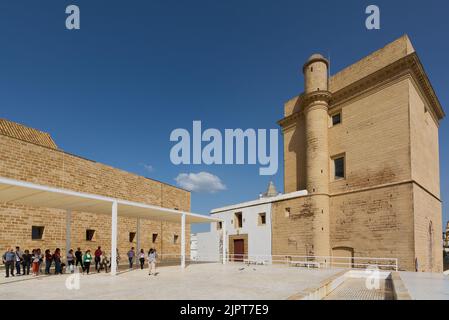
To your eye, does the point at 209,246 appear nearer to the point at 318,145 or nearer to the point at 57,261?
the point at 318,145

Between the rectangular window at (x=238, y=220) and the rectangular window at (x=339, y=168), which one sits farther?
the rectangular window at (x=238, y=220)

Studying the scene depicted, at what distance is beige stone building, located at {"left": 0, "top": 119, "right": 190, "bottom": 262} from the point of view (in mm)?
15773

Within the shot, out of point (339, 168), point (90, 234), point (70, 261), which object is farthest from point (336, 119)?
point (70, 261)

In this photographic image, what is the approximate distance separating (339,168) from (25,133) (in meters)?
20.3

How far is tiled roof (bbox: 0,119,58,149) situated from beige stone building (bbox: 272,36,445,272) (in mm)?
16428

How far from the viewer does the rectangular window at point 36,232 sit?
54.3 feet

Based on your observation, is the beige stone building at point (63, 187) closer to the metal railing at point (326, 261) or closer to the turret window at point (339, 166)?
the metal railing at point (326, 261)

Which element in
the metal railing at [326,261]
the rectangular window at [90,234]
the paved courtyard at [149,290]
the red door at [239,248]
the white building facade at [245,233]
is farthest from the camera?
the red door at [239,248]

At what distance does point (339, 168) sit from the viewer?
72.7ft

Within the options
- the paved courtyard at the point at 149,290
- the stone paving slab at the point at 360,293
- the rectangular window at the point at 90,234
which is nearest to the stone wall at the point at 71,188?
the rectangular window at the point at 90,234

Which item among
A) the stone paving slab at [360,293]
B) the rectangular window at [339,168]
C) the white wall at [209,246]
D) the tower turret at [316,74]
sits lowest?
the white wall at [209,246]

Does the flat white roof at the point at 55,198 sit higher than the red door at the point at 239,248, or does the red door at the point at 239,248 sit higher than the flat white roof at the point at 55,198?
the flat white roof at the point at 55,198

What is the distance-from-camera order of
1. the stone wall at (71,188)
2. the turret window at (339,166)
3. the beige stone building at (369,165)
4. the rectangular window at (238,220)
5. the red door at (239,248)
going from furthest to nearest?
the rectangular window at (238,220) < the red door at (239,248) < the turret window at (339,166) < the beige stone building at (369,165) < the stone wall at (71,188)
